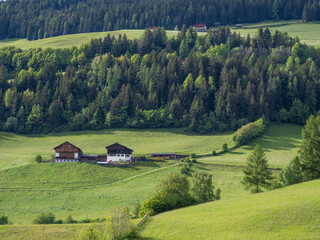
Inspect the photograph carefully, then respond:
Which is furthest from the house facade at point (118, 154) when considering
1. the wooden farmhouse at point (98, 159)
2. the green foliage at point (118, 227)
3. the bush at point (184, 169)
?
the green foliage at point (118, 227)

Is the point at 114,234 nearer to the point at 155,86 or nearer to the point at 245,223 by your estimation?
the point at 245,223

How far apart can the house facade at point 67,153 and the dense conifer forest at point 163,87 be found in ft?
93.8

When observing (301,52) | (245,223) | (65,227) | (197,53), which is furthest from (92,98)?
(245,223)

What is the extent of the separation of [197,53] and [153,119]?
4131 centimetres

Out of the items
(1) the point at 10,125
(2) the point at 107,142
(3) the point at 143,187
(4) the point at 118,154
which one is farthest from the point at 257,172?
(1) the point at 10,125

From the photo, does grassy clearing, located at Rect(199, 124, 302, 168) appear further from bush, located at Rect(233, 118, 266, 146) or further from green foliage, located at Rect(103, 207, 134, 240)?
green foliage, located at Rect(103, 207, 134, 240)

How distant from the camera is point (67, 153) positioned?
328ft

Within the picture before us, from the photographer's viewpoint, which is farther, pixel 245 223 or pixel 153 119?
pixel 153 119

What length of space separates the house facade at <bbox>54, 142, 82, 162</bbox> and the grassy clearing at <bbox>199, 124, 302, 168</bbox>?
27.2 m

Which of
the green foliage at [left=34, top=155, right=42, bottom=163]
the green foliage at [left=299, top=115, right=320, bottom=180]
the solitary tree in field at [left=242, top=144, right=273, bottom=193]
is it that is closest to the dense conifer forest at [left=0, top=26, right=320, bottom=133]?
the green foliage at [left=34, top=155, right=42, bottom=163]

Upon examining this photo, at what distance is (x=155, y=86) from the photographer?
141250mm

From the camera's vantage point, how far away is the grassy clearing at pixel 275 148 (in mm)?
95306

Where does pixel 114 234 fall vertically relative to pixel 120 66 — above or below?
below

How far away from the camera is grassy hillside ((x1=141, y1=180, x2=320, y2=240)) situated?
46.7m
